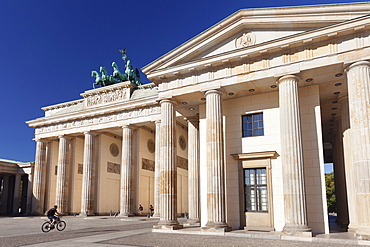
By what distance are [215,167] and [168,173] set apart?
305 cm

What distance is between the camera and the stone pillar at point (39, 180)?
134 feet

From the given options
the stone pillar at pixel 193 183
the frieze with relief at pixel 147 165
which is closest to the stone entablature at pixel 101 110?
the frieze with relief at pixel 147 165

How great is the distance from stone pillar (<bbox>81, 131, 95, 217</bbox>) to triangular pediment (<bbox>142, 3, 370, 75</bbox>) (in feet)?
64.5

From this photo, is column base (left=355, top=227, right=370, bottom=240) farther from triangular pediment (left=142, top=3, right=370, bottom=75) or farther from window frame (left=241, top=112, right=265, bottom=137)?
triangular pediment (left=142, top=3, right=370, bottom=75)

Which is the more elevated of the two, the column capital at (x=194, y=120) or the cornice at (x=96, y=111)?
the cornice at (x=96, y=111)

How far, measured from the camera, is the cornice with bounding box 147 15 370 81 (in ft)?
51.3

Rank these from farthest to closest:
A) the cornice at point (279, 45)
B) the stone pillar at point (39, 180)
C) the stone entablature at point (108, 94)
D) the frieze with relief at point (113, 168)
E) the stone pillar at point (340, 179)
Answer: the frieze with relief at point (113, 168), the stone pillar at point (39, 180), the stone entablature at point (108, 94), the stone pillar at point (340, 179), the cornice at point (279, 45)

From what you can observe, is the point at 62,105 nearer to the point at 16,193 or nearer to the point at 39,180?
the point at 39,180

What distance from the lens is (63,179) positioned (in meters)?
39.6

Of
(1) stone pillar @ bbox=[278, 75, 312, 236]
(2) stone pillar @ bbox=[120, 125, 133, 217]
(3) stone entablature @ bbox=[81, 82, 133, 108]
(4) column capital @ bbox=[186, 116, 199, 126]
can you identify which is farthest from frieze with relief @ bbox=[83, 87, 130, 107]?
(1) stone pillar @ bbox=[278, 75, 312, 236]

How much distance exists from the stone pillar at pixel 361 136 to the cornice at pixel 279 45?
1758mm

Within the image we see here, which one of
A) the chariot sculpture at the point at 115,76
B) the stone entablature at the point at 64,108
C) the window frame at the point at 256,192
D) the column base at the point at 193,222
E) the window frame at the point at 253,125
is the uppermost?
the chariot sculpture at the point at 115,76

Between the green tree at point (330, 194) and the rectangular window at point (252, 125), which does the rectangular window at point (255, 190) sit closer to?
the rectangular window at point (252, 125)

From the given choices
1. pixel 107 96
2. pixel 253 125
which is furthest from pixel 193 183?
pixel 107 96
